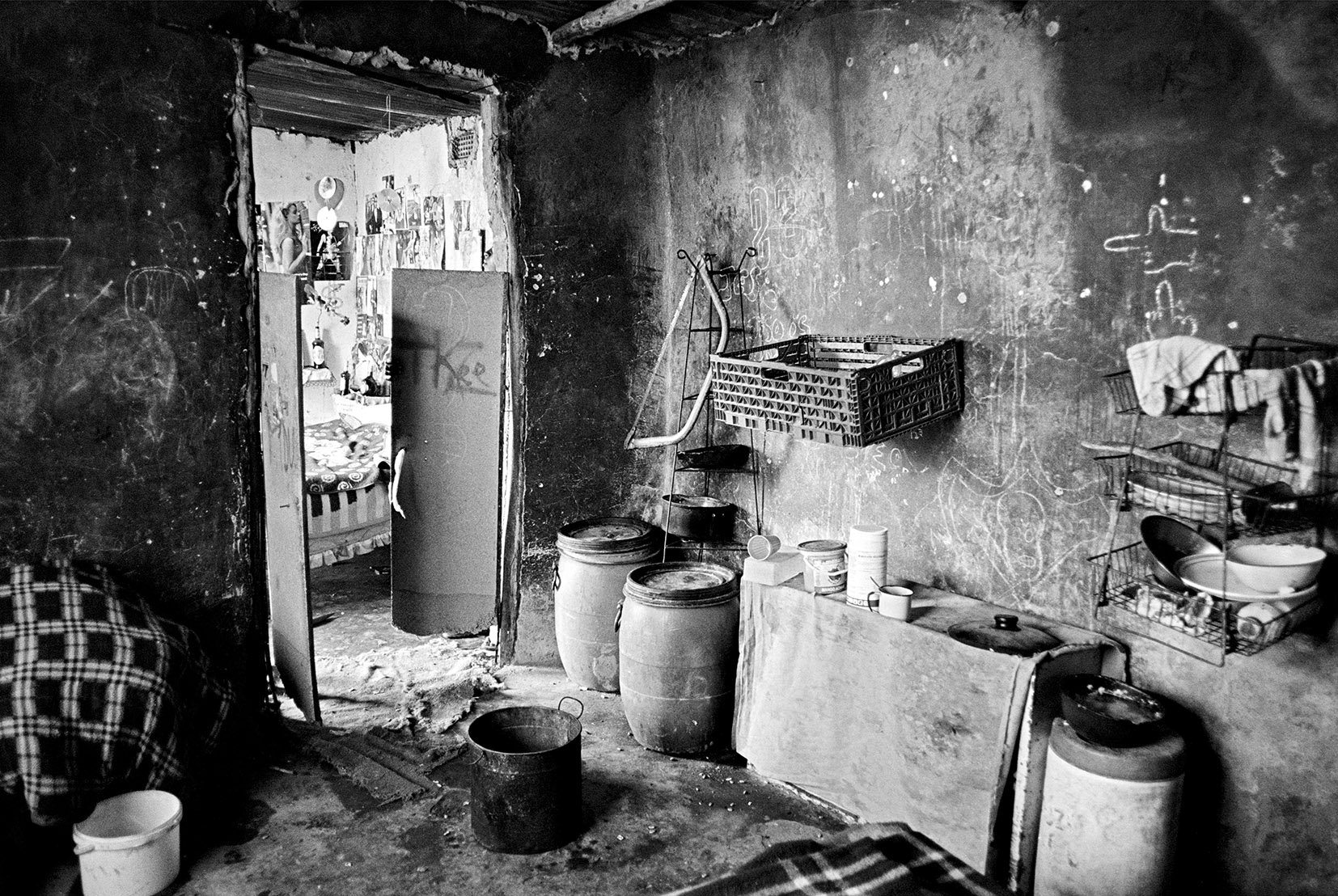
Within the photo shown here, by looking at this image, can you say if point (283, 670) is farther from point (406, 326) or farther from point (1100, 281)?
point (1100, 281)

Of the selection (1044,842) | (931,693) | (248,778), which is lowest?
(248,778)

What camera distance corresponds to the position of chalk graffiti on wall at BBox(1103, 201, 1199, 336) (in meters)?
2.92

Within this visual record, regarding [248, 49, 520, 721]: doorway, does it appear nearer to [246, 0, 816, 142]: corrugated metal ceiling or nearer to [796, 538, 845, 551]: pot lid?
[246, 0, 816, 142]: corrugated metal ceiling

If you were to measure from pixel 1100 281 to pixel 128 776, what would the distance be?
3.90 m

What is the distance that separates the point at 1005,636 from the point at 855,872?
1.06m

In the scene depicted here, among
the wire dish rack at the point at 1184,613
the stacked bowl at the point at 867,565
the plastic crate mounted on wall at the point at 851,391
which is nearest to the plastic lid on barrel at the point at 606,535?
the plastic crate mounted on wall at the point at 851,391

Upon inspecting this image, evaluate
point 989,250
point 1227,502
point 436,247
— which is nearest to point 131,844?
point 1227,502

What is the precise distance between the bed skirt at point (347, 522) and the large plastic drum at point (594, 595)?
168 cm

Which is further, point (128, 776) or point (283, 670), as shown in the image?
point (283, 670)

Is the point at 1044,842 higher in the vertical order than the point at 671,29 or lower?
lower

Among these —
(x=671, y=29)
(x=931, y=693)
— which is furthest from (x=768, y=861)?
(x=671, y=29)

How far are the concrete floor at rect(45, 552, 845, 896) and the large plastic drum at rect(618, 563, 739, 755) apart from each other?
16 centimetres

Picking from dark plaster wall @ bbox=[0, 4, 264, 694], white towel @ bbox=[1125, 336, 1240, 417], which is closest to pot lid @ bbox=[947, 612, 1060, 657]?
white towel @ bbox=[1125, 336, 1240, 417]

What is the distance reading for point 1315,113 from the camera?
103 inches
